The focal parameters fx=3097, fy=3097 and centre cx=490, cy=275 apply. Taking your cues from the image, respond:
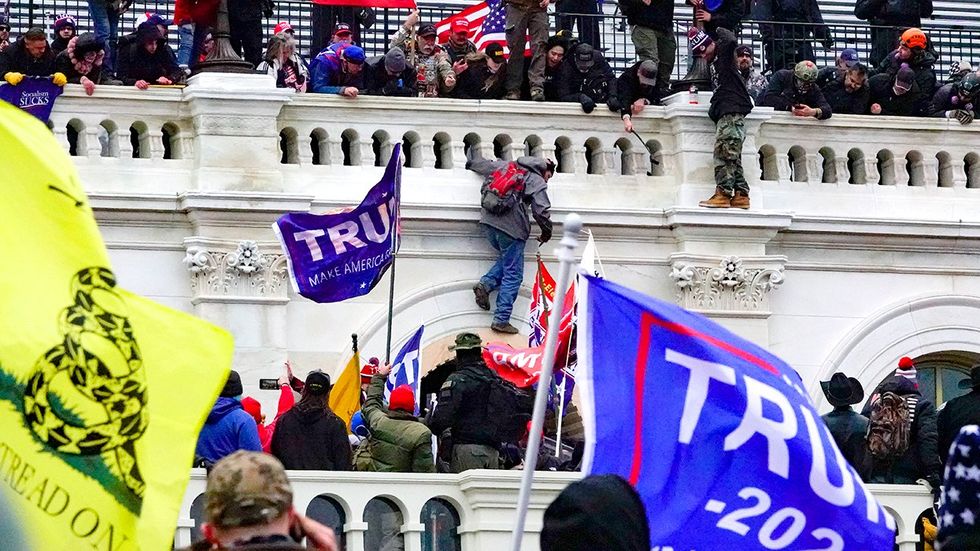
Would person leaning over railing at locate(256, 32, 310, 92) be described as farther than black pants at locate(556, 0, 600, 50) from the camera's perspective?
No

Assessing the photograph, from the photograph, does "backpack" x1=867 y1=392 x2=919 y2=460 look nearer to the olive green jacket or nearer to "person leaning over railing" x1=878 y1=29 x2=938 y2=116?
the olive green jacket

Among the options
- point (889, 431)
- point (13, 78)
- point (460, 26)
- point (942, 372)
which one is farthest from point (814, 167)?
point (13, 78)

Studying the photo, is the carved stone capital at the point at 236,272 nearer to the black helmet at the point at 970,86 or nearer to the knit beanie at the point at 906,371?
the knit beanie at the point at 906,371

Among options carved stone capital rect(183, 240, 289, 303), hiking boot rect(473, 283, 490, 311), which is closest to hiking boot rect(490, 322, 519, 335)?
hiking boot rect(473, 283, 490, 311)

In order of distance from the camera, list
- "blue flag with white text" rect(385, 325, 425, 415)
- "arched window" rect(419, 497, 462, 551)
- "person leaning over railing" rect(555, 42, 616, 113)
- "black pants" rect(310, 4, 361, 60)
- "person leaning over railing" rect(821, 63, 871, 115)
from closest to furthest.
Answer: "arched window" rect(419, 497, 462, 551)
"blue flag with white text" rect(385, 325, 425, 415)
"person leaning over railing" rect(555, 42, 616, 113)
"person leaning over railing" rect(821, 63, 871, 115)
"black pants" rect(310, 4, 361, 60)

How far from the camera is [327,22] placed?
29359mm

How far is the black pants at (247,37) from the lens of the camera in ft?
89.7

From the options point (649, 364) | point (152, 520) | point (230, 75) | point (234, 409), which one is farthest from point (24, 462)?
point (230, 75)

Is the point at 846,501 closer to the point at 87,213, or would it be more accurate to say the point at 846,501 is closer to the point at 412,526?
the point at 87,213

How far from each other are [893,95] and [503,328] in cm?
474

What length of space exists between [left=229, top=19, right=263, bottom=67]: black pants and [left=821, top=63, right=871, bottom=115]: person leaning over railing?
5.39 meters

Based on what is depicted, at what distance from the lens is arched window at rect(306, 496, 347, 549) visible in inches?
741

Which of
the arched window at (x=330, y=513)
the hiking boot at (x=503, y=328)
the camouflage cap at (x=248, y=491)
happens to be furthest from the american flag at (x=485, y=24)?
the camouflage cap at (x=248, y=491)

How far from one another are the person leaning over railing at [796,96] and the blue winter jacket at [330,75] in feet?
12.9
